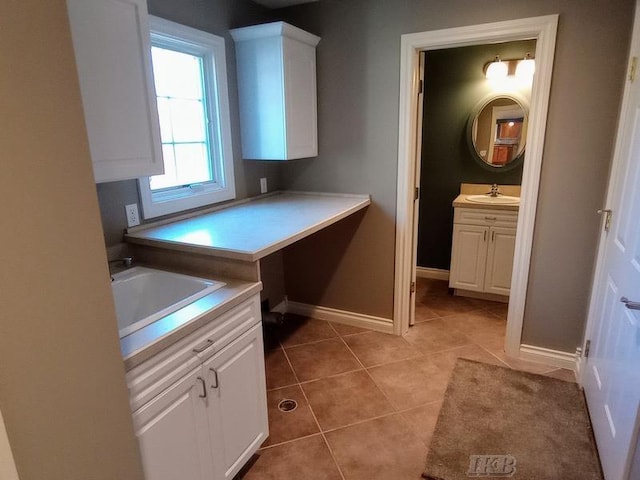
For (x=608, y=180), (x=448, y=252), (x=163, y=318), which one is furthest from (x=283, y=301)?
(x=608, y=180)

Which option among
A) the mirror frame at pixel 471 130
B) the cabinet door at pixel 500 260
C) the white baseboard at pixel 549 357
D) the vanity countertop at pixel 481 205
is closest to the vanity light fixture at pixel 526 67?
the mirror frame at pixel 471 130

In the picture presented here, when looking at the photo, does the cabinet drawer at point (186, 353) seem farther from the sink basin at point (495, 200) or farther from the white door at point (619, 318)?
the sink basin at point (495, 200)

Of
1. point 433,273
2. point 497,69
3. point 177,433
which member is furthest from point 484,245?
point 177,433

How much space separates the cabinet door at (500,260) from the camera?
3.32 m

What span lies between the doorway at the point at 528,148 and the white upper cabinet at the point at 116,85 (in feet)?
5.16

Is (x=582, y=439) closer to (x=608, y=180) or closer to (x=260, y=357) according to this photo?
(x=608, y=180)

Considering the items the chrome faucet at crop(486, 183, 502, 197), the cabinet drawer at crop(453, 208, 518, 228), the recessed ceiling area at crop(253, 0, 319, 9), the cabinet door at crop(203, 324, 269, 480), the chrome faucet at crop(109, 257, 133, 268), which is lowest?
the cabinet door at crop(203, 324, 269, 480)

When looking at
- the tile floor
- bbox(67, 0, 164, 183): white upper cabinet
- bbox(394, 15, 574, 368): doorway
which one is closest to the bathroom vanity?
the tile floor

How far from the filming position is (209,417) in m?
1.49

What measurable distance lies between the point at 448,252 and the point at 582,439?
7.29 ft

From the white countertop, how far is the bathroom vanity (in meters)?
1.13

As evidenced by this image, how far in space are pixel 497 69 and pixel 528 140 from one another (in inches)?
51.8

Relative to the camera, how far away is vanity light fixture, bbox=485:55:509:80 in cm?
332

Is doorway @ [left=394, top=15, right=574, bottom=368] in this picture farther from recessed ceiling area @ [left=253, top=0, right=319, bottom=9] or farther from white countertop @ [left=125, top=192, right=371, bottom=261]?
recessed ceiling area @ [left=253, top=0, right=319, bottom=9]
